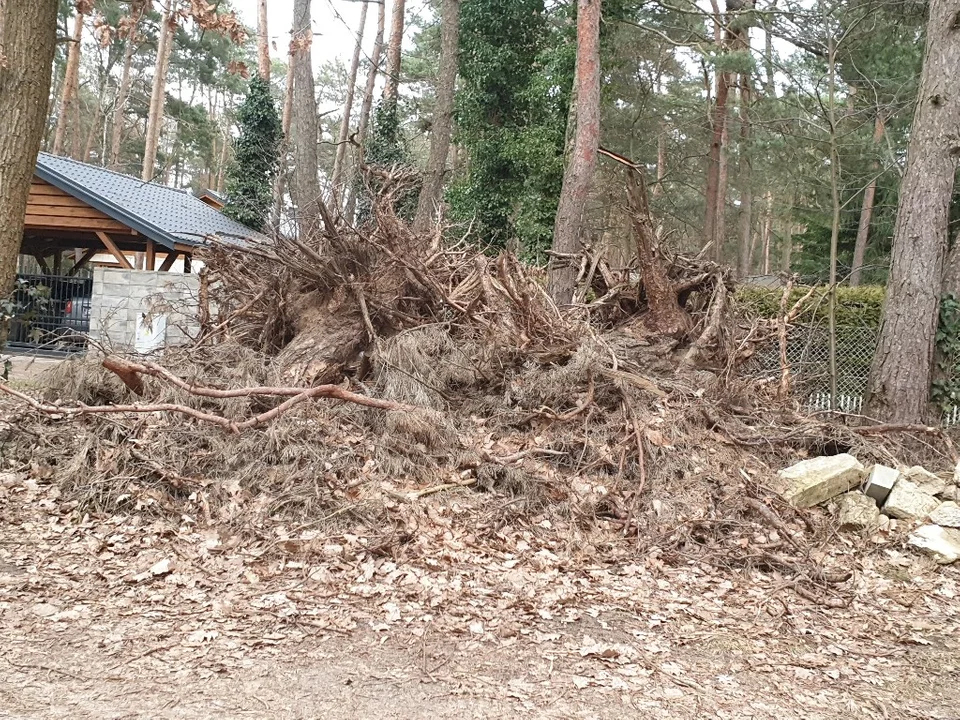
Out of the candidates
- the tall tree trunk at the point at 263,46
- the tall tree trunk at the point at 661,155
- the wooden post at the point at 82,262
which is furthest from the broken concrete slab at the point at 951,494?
the tall tree trunk at the point at 263,46

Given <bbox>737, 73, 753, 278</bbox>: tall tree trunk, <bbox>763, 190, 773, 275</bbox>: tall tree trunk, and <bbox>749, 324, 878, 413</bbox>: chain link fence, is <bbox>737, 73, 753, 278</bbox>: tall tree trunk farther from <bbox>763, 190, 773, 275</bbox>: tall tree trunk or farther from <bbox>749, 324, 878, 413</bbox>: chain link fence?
<bbox>749, 324, 878, 413</bbox>: chain link fence

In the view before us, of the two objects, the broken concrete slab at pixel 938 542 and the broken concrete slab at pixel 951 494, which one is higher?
the broken concrete slab at pixel 951 494

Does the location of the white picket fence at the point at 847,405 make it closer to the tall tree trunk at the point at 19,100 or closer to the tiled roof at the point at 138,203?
the tall tree trunk at the point at 19,100

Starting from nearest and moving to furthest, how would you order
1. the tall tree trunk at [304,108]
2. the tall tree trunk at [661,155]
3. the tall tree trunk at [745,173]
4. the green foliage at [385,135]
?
the tall tree trunk at [304,108], the tall tree trunk at [745,173], the green foliage at [385,135], the tall tree trunk at [661,155]

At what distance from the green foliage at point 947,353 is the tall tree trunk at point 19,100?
9.34m

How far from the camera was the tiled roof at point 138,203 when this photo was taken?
14.1 meters

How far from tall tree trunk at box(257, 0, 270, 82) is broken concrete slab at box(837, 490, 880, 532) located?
21355 mm

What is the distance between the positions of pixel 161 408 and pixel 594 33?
8.78 meters

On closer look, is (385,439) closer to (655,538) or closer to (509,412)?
(509,412)

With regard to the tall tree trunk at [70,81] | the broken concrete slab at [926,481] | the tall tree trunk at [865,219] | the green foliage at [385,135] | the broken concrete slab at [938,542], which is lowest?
the broken concrete slab at [938,542]

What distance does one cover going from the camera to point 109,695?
10.1ft

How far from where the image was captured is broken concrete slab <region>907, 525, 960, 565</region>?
208 inches

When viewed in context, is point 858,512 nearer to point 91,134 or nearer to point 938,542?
point 938,542

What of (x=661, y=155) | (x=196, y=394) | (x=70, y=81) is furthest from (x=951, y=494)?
(x=70, y=81)
